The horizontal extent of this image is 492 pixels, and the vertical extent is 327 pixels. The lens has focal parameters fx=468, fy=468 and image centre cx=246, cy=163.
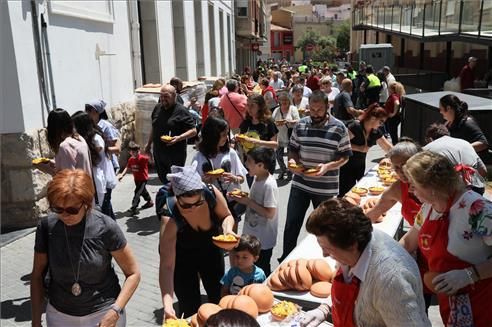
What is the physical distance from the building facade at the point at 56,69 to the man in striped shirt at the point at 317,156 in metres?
4.22

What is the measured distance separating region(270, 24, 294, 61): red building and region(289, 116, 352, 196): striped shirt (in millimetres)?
85188

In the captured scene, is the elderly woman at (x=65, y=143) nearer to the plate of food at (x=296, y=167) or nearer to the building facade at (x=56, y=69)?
the plate of food at (x=296, y=167)

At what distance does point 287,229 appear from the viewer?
5.46 m

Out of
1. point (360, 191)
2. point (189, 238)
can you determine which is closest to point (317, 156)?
point (360, 191)

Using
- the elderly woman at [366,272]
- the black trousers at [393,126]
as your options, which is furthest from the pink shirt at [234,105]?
the elderly woman at [366,272]

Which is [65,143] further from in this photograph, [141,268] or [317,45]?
[317,45]

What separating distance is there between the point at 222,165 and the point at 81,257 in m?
2.31

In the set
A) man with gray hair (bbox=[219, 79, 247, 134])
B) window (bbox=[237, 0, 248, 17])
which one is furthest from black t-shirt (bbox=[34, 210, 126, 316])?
Answer: window (bbox=[237, 0, 248, 17])

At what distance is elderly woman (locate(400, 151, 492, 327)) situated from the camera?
8.98ft

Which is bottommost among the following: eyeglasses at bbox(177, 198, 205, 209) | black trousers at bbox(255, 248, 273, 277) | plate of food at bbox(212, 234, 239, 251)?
black trousers at bbox(255, 248, 273, 277)

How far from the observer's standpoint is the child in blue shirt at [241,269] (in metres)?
3.74

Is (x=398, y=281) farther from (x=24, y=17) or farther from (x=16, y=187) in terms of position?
(x=24, y=17)

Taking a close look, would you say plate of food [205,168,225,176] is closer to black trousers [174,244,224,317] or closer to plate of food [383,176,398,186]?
black trousers [174,244,224,317]

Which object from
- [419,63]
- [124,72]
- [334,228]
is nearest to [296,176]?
[334,228]
